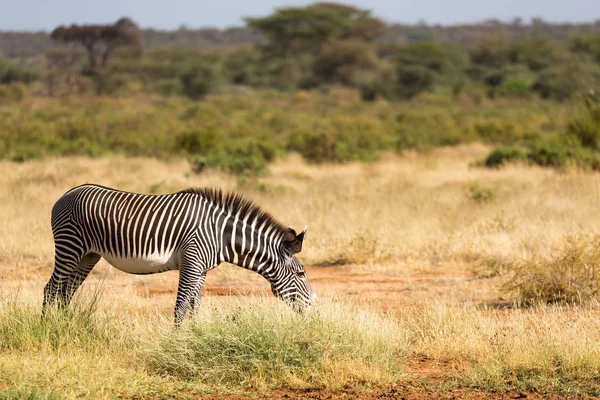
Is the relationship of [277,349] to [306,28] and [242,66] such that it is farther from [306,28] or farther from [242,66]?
[306,28]

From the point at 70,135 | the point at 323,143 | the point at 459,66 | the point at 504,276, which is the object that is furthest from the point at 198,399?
the point at 459,66

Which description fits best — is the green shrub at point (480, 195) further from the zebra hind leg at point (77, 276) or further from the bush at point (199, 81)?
the bush at point (199, 81)

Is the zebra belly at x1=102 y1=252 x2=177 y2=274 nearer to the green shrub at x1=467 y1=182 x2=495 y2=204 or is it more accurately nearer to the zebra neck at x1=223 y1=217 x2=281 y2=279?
the zebra neck at x1=223 y1=217 x2=281 y2=279

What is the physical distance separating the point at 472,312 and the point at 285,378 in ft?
8.21

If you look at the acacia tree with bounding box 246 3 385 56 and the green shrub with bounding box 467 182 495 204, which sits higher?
the acacia tree with bounding box 246 3 385 56

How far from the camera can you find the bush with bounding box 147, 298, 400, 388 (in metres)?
6.61

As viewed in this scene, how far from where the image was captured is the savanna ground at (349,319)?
6523 millimetres

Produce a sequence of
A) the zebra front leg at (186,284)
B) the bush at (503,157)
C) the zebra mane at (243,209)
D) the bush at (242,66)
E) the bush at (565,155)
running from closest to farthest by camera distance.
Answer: the zebra front leg at (186,284) < the zebra mane at (243,209) < the bush at (565,155) < the bush at (503,157) < the bush at (242,66)

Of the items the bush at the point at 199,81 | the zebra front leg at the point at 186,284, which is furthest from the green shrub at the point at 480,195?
the bush at the point at 199,81

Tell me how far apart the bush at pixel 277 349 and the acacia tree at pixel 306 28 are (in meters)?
72.7

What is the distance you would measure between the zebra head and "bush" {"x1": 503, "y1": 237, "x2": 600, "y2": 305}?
290cm

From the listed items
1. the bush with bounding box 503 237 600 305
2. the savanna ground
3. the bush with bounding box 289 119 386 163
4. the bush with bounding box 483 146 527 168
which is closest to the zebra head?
the savanna ground

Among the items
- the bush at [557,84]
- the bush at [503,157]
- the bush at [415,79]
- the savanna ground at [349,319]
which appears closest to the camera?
the savanna ground at [349,319]

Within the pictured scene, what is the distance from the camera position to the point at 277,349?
670 centimetres
